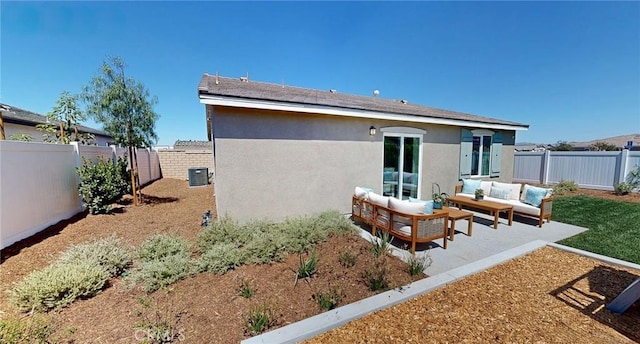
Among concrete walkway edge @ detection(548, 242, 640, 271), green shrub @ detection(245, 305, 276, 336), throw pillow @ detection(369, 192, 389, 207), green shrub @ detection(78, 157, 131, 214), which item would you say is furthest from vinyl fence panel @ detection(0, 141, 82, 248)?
concrete walkway edge @ detection(548, 242, 640, 271)

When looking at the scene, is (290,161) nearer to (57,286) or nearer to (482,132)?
(57,286)

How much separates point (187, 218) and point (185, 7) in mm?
6719

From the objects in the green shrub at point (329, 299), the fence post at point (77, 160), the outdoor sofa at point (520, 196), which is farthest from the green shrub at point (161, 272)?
the outdoor sofa at point (520, 196)

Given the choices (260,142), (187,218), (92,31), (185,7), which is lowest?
(187,218)

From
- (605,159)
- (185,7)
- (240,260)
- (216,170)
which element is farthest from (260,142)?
(605,159)

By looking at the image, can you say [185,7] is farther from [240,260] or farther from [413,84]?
[413,84]

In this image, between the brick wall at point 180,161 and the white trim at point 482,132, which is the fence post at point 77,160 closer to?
the brick wall at point 180,161

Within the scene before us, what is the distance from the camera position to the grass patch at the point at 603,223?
4.86 m

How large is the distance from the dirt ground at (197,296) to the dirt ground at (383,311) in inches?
0.6

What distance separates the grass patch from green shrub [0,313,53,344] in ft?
29.4

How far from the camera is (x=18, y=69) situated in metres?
7.38

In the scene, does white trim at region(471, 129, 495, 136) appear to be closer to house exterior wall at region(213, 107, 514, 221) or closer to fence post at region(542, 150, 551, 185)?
house exterior wall at region(213, 107, 514, 221)

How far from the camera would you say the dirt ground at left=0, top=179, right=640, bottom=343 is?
257 centimetres

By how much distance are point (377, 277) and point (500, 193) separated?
6503 millimetres
